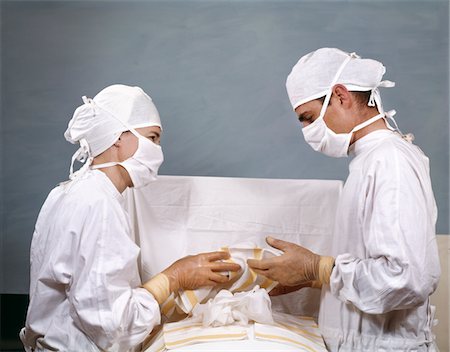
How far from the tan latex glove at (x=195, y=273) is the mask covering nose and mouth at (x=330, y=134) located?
1.70 ft

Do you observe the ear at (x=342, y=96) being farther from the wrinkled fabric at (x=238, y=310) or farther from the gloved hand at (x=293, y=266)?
the wrinkled fabric at (x=238, y=310)

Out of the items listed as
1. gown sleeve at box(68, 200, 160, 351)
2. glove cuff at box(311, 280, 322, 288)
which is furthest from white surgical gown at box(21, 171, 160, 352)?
glove cuff at box(311, 280, 322, 288)

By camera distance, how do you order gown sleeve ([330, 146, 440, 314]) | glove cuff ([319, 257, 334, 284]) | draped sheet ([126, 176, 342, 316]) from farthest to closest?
draped sheet ([126, 176, 342, 316]) → glove cuff ([319, 257, 334, 284]) → gown sleeve ([330, 146, 440, 314])

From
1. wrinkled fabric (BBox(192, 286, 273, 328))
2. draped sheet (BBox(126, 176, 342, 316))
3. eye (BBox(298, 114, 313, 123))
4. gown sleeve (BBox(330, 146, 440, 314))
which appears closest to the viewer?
gown sleeve (BBox(330, 146, 440, 314))

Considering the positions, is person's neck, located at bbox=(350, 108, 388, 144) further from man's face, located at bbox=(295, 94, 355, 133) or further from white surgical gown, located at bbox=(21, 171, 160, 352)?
white surgical gown, located at bbox=(21, 171, 160, 352)

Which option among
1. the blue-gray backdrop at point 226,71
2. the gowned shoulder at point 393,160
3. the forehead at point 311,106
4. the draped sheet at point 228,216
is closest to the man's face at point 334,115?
the forehead at point 311,106

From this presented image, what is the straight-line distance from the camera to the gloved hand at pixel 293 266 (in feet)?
7.22

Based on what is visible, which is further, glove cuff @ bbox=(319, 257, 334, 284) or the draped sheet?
the draped sheet

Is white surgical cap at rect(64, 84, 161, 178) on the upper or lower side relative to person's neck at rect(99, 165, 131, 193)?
upper

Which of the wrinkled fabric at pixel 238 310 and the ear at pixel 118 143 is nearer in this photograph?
the wrinkled fabric at pixel 238 310

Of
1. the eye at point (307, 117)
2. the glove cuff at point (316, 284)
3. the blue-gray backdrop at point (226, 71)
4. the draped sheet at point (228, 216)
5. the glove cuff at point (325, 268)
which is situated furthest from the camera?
the blue-gray backdrop at point (226, 71)

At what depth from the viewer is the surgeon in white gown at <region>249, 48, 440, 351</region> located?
194cm

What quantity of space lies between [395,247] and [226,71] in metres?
1.70

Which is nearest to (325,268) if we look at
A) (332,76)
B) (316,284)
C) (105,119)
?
(316,284)
